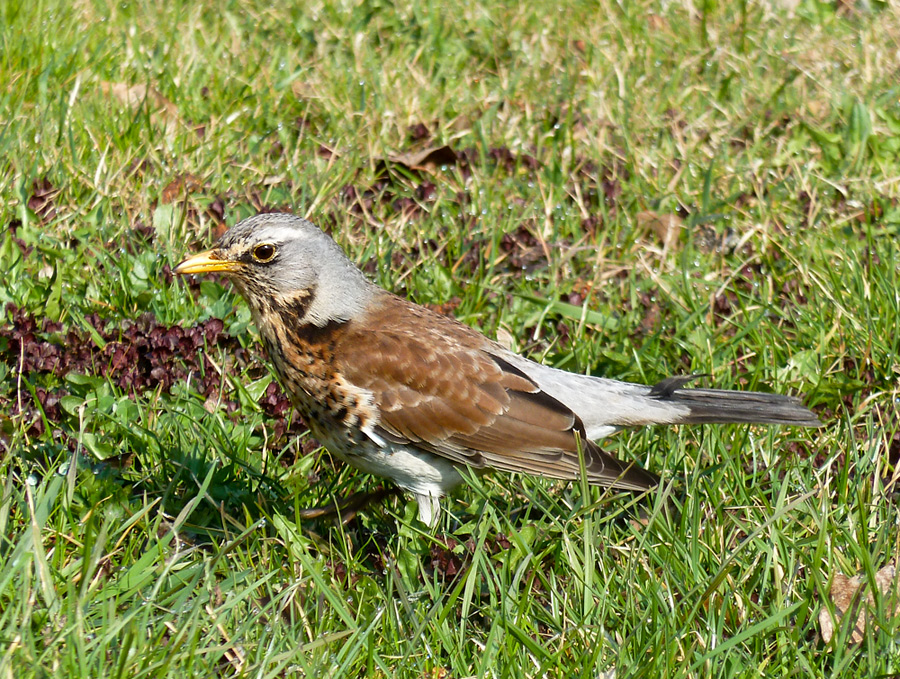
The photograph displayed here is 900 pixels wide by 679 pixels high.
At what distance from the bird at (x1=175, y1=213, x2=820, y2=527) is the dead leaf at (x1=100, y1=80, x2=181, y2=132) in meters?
2.01

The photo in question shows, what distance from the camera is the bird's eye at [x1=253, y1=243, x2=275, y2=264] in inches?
172

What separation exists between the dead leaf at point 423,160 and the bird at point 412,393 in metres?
1.76

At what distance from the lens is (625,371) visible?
516cm

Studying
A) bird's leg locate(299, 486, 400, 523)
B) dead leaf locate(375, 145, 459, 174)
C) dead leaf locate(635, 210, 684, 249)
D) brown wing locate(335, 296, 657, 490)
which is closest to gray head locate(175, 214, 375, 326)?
brown wing locate(335, 296, 657, 490)

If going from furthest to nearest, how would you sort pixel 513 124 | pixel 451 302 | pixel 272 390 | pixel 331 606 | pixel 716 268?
pixel 513 124, pixel 716 268, pixel 451 302, pixel 272 390, pixel 331 606

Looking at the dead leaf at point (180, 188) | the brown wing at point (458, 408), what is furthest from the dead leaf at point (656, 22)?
the brown wing at point (458, 408)

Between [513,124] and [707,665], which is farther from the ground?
[513,124]

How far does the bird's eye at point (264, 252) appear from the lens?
437 centimetres

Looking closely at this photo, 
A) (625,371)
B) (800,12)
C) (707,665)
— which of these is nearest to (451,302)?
(625,371)

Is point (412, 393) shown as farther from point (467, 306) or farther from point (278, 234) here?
point (467, 306)

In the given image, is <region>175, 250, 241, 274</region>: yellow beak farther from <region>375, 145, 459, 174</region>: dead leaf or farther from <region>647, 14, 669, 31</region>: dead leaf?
<region>647, 14, 669, 31</region>: dead leaf

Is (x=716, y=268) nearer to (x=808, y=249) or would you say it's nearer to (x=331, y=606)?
(x=808, y=249)

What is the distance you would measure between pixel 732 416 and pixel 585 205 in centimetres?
219

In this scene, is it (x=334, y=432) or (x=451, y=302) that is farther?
(x=451, y=302)
